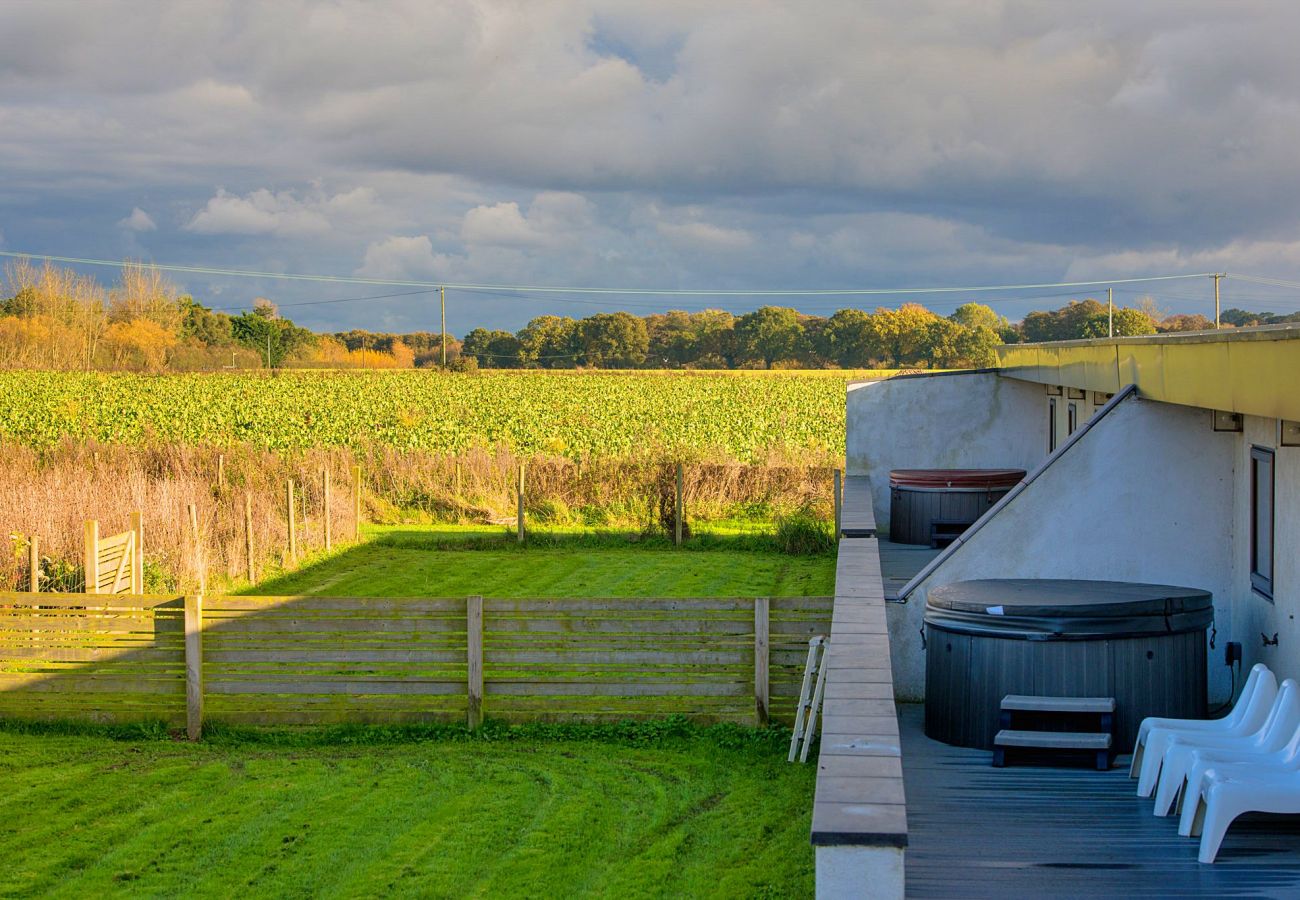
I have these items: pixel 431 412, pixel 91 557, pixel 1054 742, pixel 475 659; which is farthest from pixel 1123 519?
pixel 431 412

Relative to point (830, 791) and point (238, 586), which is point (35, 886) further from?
point (238, 586)

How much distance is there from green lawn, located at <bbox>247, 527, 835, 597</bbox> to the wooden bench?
10079 millimetres

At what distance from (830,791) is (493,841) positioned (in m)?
4.38

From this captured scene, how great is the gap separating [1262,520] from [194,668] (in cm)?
831

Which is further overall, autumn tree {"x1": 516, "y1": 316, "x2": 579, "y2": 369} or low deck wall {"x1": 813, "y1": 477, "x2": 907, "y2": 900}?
autumn tree {"x1": 516, "y1": 316, "x2": 579, "y2": 369}

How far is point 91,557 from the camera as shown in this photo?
1366cm

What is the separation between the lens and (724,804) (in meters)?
9.23

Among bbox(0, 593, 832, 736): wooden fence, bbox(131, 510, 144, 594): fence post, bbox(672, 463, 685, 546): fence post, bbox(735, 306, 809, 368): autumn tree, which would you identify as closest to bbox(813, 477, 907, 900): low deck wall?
bbox(0, 593, 832, 736): wooden fence

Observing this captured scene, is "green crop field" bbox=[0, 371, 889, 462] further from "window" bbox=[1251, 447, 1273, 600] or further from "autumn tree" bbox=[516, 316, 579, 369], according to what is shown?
"autumn tree" bbox=[516, 316, 579, 369]

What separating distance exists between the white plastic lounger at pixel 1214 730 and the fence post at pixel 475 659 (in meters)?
5.68

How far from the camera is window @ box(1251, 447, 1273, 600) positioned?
27.3 feet

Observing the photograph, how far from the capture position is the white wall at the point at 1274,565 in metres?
7.58

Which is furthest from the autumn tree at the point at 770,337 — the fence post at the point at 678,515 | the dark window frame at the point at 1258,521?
the dark window frame at the point at 1258,521

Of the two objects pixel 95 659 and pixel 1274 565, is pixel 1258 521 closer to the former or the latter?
pixel 1274 565
